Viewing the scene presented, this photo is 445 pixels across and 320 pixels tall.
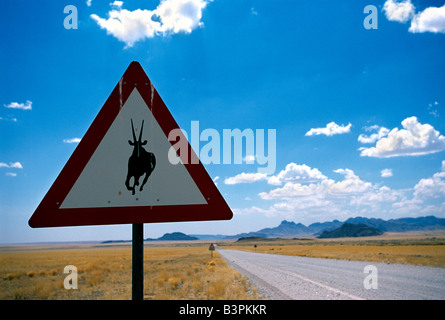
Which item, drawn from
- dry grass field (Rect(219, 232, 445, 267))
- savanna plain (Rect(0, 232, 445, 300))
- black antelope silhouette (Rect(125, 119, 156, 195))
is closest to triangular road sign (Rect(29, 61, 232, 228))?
black antelope silhouette (Rect(125, 119, 156, 195))

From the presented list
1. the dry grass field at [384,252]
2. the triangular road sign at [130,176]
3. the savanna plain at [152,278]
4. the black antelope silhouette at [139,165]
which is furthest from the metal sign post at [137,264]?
the dry grass field at [384,252]

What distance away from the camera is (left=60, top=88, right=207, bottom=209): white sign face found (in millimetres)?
1781

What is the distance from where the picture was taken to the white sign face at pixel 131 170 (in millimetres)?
1781

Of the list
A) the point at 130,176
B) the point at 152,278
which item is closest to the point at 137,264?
the point at 130,176

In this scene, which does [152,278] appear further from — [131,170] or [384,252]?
[384,252]

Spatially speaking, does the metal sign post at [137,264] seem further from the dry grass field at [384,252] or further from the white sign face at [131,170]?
the dry grass field at [384,252]

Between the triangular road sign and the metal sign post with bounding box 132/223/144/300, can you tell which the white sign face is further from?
the metal sign post with bounding box 132/223/144/300

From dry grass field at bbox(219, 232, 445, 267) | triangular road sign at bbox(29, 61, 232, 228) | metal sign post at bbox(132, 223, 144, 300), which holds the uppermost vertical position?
triangular road sign at bbox(29, 61, 232, 228)
